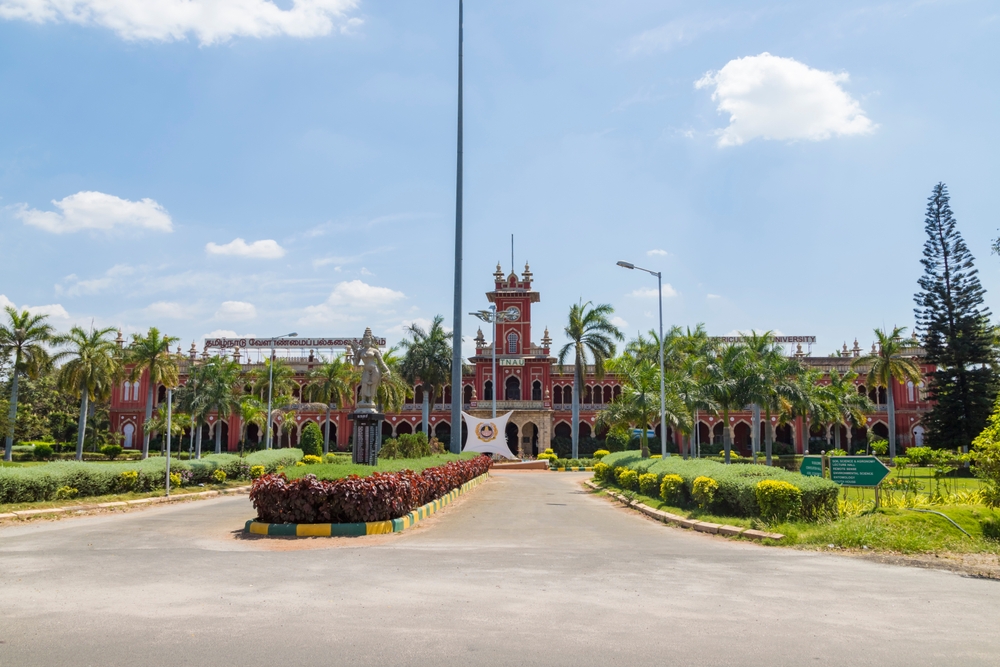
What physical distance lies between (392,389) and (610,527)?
31914mm

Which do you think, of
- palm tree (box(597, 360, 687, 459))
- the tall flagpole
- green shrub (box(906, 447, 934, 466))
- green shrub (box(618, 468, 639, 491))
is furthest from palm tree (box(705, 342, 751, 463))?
the tall flagpole

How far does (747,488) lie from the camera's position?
13398 mm

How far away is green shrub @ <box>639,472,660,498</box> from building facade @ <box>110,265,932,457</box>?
32.6m

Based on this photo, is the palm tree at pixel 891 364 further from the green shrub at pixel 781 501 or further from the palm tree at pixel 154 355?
the palm tree at pixel 154 355

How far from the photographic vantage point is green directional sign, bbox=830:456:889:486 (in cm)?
1288

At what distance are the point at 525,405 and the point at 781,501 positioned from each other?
4123 cm

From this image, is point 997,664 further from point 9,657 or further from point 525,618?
point 9,657

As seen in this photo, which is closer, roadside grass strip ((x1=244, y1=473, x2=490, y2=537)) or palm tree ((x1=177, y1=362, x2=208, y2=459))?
roadside grass strip ((x1=244, y1=473, x2=490, y2=537))

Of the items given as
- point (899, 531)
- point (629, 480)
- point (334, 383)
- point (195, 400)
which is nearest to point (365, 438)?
point (629, 480)

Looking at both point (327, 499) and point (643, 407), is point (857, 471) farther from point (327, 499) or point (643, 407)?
point (643, 407)


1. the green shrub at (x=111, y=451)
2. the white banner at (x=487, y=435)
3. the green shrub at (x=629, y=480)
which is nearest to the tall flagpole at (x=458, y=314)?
the green shrub at (x=629, y=480)

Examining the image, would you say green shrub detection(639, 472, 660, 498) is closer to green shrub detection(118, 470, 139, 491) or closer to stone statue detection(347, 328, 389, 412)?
stone statue detection(347, 328, 389, 412)

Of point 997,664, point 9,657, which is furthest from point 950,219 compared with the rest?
point 9,657

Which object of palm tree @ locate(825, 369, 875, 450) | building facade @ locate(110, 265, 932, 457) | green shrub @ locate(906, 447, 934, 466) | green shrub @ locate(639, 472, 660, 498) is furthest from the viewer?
building facade @ locate(110, 265, 932, 457)
